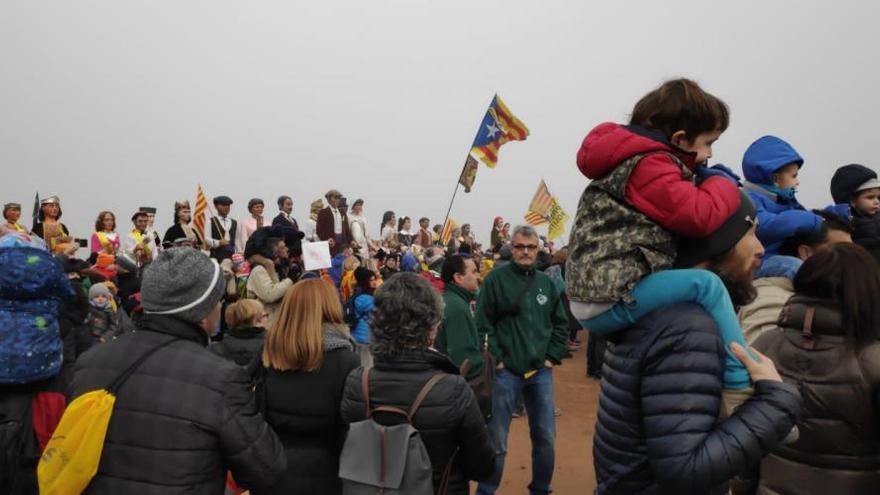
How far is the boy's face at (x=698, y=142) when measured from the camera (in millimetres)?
1836

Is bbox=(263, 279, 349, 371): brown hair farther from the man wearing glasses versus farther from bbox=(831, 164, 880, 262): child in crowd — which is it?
bbox=(831, 164, 880, 262): child in crowd

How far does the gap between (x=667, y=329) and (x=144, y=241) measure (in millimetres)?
10582

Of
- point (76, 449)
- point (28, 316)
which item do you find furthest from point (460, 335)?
point (76, 449)

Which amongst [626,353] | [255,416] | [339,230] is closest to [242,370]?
[255,416]

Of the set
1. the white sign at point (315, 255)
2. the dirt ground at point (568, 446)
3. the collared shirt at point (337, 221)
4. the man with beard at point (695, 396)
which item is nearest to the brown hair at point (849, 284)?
the man with beard at point (695, 396)

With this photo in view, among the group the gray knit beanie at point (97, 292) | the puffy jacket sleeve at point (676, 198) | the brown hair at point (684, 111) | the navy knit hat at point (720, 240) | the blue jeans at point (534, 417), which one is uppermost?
the brown hair at point (684, 111)

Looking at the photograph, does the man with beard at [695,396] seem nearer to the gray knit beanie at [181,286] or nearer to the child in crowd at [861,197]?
the gray knit beanie at [181,286]

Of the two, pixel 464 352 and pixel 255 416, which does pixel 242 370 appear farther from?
pixel 464 352

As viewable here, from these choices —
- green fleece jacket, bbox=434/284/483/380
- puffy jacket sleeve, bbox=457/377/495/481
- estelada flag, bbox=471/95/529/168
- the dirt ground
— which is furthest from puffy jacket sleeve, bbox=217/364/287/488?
estelada flag, bbox=471/95/529/168

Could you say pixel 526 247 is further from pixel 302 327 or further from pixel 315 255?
pixel 315 255

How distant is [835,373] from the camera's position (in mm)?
2570

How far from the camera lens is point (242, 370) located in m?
2.40

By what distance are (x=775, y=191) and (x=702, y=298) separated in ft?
10.2

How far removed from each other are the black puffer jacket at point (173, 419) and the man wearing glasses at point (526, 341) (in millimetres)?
2970
